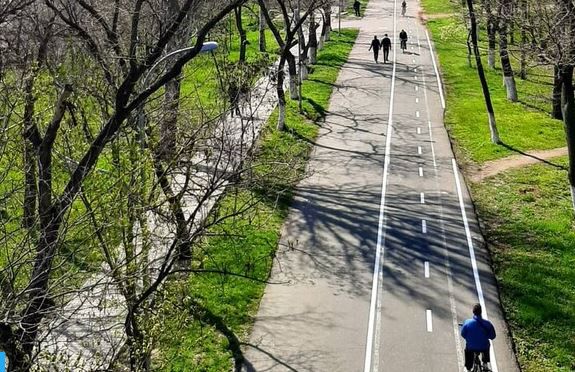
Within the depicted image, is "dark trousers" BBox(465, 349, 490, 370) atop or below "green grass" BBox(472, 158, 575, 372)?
atop

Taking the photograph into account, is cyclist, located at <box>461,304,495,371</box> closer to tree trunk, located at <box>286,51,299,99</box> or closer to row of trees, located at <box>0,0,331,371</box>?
row of trees, located at <box>0,0,331,371</box>

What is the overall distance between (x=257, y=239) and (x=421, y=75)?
2472 centimetres

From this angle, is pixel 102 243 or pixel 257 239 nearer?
pixel 102 243

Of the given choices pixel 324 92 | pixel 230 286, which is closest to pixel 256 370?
pixel 230 286

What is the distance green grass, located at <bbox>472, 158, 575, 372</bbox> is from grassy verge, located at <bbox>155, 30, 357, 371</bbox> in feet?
18.6

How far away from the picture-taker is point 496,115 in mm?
32375

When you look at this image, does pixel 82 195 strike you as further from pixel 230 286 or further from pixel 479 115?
pixel 479 115

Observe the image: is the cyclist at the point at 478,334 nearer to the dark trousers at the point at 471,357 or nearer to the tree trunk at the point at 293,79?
the dark trousers at the point at 471,357

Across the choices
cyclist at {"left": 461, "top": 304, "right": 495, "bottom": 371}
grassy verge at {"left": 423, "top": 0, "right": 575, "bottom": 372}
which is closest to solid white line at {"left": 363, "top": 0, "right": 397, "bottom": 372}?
cyclist at {"left": 461, "top": 304, "right": 495, "bottom": 371}

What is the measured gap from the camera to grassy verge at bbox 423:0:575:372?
1463 centimetres

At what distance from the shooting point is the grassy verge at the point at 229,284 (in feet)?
39.6

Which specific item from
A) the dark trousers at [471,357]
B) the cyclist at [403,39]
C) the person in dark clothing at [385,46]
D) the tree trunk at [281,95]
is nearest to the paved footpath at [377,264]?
the dark trousers at [471,357]

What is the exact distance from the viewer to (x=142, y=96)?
10.7 meters

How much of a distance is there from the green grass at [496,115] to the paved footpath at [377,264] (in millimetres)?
1170
